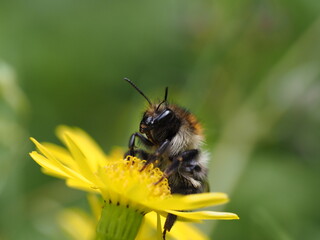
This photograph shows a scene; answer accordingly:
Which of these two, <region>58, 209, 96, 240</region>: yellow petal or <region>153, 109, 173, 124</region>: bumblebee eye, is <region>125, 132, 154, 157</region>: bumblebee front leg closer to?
<region>153, 109, 173, 124</region>: bumblebee eye

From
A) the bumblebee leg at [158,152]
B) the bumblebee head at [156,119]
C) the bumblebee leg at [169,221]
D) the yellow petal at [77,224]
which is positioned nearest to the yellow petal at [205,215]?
the bumblebee leg at [169,221]

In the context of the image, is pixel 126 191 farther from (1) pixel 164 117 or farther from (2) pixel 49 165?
(1) pixel 164 117

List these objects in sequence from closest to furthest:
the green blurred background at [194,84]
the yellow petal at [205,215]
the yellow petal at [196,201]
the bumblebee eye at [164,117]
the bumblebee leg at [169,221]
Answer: the yellow petal at [196,201]
the yellow petal at [205,215]
the bumblebee leg at [169,221]
the bumblebee eye at [164,117]
the green blurred background at [194,84]

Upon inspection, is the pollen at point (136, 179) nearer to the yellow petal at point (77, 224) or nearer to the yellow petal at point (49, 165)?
the yellow petal at point (49, 165)

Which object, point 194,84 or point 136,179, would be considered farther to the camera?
point 194,84

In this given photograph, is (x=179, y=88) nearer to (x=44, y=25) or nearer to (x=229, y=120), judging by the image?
(x=229, y=120)

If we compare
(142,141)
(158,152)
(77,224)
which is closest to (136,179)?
(158,152)
